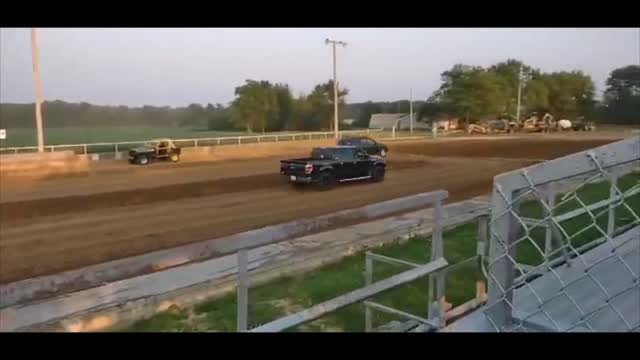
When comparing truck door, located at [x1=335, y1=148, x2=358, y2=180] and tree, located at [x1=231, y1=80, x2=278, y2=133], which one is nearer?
truck door, located at [x1=335, y1=148, x2=358, y2=180]

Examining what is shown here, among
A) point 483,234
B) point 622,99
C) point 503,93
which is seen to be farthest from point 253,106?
point 483,234

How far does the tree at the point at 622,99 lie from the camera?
5858mm

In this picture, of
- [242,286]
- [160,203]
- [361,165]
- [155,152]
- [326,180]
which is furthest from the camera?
[155,152]

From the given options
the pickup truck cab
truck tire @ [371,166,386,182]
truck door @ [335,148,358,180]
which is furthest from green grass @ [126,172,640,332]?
the pickup truck cab

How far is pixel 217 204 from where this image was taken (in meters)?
12.0

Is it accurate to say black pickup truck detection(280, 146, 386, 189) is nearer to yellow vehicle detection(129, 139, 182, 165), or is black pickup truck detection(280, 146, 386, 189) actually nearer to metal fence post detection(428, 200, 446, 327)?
yellow vehicle detection(129, 139, 182, 165)

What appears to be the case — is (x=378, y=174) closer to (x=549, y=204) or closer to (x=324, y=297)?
(x=324, y=297)

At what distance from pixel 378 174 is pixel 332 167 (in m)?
1.79

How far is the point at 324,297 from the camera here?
480 centimetres

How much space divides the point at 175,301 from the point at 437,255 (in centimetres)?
365

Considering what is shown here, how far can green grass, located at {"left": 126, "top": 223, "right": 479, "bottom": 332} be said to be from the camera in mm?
3893

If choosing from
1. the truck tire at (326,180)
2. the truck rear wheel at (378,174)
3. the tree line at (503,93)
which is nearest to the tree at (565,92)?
the tree line at (503,93)

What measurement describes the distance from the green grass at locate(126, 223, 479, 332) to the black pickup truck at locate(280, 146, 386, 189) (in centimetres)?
859

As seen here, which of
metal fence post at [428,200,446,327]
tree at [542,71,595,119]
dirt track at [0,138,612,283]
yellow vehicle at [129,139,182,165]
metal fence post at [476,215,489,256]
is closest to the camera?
metal fence post at [428,200,446,327]
